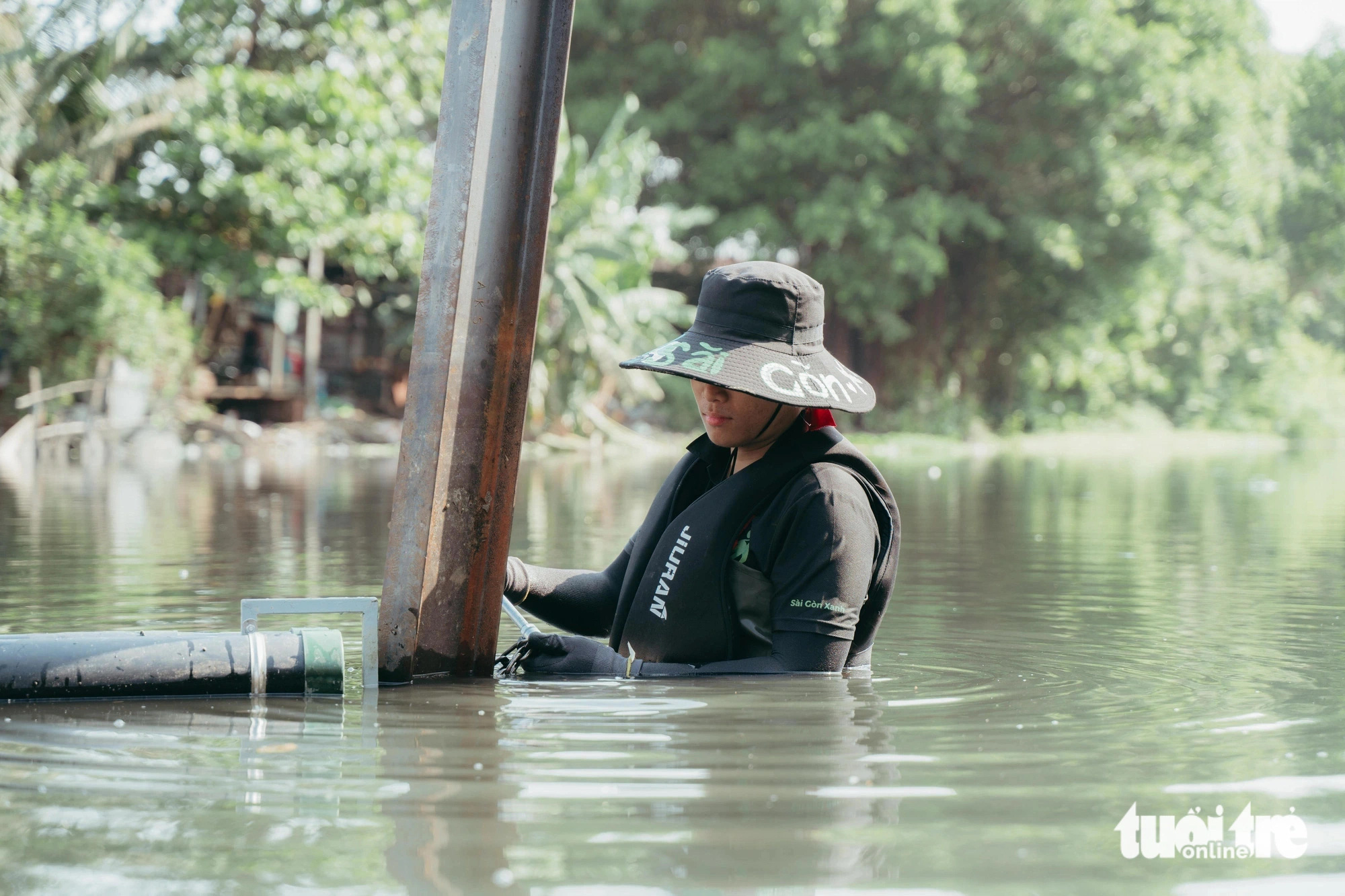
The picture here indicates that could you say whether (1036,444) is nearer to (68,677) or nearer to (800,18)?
(800,18)

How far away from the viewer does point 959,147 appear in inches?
1166

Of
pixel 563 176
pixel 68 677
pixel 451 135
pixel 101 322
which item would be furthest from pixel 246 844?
pixel 563 176

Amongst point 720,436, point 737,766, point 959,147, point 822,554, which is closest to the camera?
point 737,766

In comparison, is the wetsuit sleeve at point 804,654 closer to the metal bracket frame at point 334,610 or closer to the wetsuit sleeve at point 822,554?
the wetsuit sleeve at point 822,554

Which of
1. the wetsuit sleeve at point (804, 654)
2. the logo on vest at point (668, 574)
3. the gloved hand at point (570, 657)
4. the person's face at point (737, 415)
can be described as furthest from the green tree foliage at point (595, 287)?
the wetsuit sleeve at point (804, 654)

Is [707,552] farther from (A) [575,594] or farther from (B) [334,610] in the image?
(B) [334,610]

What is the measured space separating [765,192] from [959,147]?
3745 millimetres

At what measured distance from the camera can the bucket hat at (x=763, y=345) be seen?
342 centimetres

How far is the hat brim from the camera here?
3.39 meters

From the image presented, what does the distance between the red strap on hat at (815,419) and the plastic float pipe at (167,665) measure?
1263mm

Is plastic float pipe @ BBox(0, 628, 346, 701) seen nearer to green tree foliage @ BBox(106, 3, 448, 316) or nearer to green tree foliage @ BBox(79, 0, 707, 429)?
green tree foliage @ BBox(79, 0, 707, 429)

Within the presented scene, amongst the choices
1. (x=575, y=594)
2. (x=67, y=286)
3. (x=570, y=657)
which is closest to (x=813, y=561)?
(x=570, y=657)

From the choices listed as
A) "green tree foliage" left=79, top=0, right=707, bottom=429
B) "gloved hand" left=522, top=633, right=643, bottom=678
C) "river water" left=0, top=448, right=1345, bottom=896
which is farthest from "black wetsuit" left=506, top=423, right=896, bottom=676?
"green tree foliage" left=79, top=0, right=707, bottom=429

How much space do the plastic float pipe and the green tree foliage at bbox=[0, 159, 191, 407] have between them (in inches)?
600
